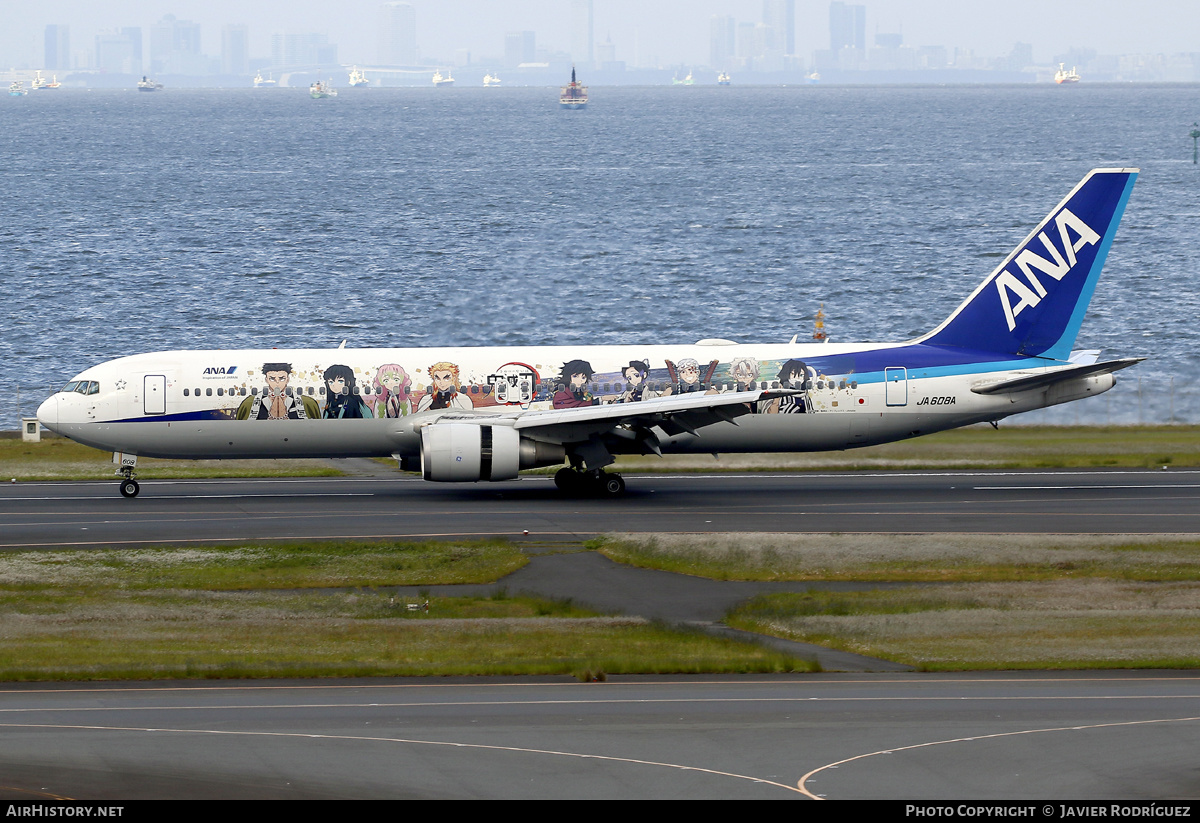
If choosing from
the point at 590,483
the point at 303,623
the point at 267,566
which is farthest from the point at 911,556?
the point at 267,566

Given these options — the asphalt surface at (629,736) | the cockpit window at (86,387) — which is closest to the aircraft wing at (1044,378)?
the asphalt surface at (629,736)

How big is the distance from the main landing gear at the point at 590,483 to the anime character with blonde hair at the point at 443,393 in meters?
3.76

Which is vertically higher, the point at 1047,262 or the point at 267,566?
the point at 1047,262

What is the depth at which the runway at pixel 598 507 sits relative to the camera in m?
39.5

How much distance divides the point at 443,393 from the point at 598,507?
6180 millimetres

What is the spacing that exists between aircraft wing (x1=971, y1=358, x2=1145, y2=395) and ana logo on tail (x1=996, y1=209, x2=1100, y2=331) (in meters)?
2.31

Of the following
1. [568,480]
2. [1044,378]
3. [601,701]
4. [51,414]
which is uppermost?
[1044,378]

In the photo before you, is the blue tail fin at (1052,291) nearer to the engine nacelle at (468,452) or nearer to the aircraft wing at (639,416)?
the aircraft wing at (639,416)

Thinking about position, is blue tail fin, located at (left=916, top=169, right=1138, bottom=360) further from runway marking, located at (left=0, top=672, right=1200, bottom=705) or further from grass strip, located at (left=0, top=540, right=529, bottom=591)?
runway marking, located at (left=0, top=672, right=1200, bottom=705)

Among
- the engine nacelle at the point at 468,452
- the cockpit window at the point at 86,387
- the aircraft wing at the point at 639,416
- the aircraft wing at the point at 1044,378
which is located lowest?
the engine nacelle at the point at 468,452

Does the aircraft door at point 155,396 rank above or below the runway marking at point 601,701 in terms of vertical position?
above

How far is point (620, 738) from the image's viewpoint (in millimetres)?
20344

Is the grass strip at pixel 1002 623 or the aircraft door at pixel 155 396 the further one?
the aircraft door at pixel 155 396

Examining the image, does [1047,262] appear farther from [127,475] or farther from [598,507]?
[127,475]
